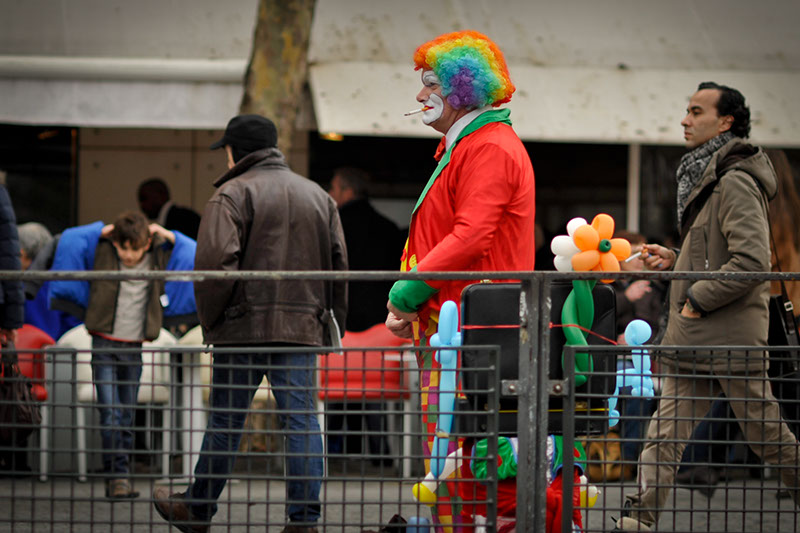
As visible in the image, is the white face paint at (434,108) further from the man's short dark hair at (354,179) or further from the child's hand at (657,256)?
the man's short dark hair at (354,179)

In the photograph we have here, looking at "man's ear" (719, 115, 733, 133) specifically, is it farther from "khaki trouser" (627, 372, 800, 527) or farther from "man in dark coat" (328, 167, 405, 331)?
"man in dark coat" (328, 167, 405, 331)

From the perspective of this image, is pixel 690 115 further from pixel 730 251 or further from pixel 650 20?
pixel 650 20

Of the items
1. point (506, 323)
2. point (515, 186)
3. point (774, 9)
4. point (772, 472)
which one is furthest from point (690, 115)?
point (774, 9)

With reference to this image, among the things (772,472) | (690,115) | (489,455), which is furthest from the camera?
(772,472)

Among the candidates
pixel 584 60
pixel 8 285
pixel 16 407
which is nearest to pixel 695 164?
pixel 16 407

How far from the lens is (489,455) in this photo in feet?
12.1

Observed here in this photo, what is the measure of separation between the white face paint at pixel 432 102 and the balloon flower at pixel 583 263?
0.67 meters

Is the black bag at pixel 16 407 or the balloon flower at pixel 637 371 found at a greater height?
the balloon flower at pixel 637 371

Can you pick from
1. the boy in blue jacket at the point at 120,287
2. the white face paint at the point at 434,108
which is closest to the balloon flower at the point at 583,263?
the white face paint at the point at 434,108

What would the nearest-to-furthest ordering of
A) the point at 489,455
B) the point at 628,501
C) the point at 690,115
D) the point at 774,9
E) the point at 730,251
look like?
the point at 489,455, the point at 628,501, the point at 730,251, the point at 690,115, the point at 774,9

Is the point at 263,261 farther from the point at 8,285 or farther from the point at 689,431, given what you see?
the point at 689,431

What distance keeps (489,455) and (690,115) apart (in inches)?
96.9

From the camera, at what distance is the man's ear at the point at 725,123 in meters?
5.36

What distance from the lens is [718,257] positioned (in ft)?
16.9
